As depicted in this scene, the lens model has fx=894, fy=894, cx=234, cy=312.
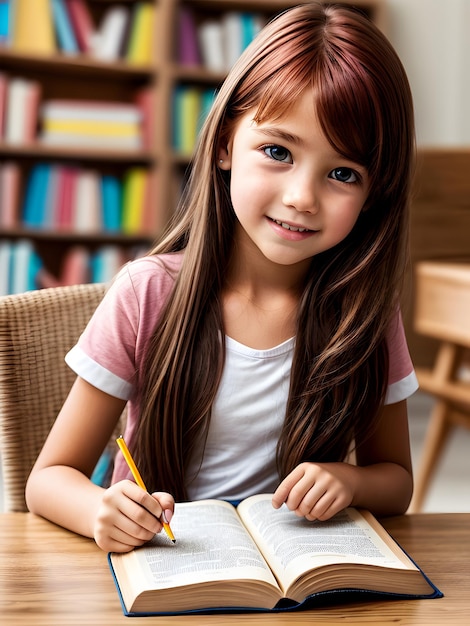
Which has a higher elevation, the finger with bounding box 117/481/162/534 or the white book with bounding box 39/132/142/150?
the white book with bounding box 39/132/142/150

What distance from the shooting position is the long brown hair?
1059 mm

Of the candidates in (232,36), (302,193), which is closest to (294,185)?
(302,193)

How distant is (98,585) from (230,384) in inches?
15.8

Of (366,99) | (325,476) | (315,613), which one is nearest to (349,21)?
(366,99)

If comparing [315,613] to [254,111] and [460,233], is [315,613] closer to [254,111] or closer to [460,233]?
[254,111]

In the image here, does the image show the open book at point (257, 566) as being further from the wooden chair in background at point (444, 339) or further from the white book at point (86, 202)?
the white book at point (86, 202)

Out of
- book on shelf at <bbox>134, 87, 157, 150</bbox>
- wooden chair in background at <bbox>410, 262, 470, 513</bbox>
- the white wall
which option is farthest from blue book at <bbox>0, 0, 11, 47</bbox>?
wooden chair in background at <bbox>410, 262, 470, 513</bbox>

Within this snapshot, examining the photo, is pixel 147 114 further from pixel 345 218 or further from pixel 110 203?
pixel 345 218

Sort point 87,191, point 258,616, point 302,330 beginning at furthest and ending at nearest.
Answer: point 87,191, point 302,330, point 258,616

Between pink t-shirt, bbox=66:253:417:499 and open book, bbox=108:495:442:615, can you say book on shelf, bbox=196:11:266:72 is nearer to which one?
pink t-shirt, bbox=66:253:417:499

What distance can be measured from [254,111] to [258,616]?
570 millimetres

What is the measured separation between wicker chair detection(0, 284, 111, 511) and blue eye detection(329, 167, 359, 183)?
47 cm

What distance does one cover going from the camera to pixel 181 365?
1108 millimetres

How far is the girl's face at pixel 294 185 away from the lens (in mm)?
983
